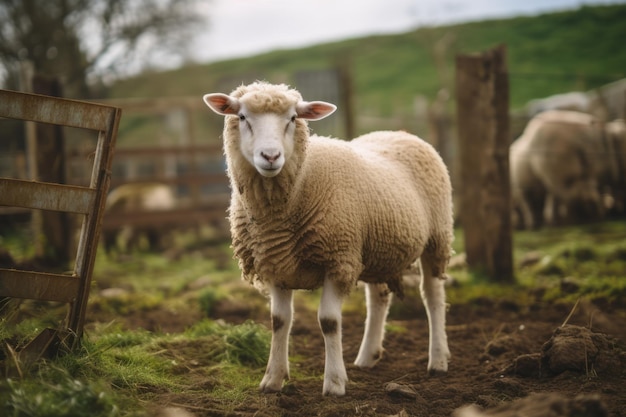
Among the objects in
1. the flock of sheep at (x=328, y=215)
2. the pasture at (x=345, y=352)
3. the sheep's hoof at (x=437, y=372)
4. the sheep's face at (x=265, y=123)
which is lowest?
the sheep's hoof at (x=437, y=372)

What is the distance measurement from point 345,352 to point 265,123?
7.26 ft

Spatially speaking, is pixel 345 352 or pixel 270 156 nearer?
pixel 270 156

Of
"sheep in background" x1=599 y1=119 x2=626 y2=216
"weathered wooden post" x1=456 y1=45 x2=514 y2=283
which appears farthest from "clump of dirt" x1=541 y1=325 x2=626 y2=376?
"sheep in background" x1=599 y1=119 x2=626 y2=216

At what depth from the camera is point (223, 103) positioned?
399 cm

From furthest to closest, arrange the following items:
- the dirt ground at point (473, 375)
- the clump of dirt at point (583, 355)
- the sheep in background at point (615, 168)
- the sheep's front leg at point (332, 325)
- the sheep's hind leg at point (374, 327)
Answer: the sheep in background at point (615, 168), the sheep's hind leg at point (374, 327), the sheep's front leg at point (332, 325), the clump of dirt at point (583, 355), the dirt ground at point (473, 375)

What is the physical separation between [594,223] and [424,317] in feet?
19.7

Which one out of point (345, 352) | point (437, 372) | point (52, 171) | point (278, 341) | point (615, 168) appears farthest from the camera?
point (615, 168)

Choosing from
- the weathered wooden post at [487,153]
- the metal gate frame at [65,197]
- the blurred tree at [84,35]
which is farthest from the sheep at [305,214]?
the blurred tree at [84,35]

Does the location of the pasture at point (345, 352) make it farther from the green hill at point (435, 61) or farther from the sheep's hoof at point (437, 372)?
the green hill at point (435, 61)

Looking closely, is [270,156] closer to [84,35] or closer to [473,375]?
[473,375]

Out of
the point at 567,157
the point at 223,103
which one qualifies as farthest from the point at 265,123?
the point at 567,157

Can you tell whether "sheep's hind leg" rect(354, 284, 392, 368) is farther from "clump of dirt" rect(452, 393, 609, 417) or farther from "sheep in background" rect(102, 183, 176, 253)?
"sheep in background" rect(102, 183, 176, 253)

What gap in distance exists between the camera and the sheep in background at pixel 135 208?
1104 cm

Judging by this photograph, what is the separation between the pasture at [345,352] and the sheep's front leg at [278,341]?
0.30 feet
